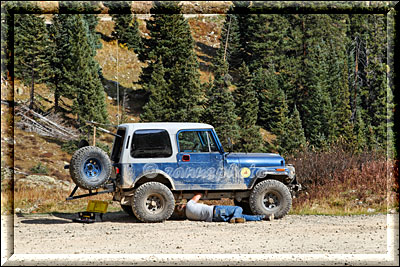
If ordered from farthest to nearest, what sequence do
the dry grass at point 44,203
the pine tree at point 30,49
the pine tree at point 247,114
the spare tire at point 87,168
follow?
the pine tree at point 30,49 < the pine tree at point 247,114 < the dry grass at point 44,203 < the spare tire at point 87,168

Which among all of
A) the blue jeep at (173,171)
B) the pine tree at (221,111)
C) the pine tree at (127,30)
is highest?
the pine tree at (127,30)

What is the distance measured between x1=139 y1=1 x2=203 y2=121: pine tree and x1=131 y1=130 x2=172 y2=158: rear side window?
24138 mm

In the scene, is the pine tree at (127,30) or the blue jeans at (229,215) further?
the pine tree at (127,30)

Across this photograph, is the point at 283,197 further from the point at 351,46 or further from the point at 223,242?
the point at 351,46

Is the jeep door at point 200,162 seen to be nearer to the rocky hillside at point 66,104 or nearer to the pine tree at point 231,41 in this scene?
the rocky hillside at point 66,104

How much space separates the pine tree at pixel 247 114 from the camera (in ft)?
129

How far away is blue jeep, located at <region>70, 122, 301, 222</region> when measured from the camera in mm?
12758

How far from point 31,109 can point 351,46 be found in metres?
33.2

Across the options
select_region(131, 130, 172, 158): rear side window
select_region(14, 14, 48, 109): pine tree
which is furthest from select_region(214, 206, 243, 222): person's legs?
select_region(14, 14, 48, 109): pine tree

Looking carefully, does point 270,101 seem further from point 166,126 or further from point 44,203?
point 166,126

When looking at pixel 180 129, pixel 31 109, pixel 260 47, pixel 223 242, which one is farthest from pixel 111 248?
pixel 260 47

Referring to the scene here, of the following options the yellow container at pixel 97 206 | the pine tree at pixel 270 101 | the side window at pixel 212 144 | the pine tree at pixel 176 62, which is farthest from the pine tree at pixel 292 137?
the yellow container at pixel 97 206

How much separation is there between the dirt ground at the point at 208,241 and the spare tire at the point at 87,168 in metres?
1.03

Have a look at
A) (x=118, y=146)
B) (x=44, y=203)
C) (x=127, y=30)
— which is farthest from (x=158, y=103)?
(x=118, y=146)
